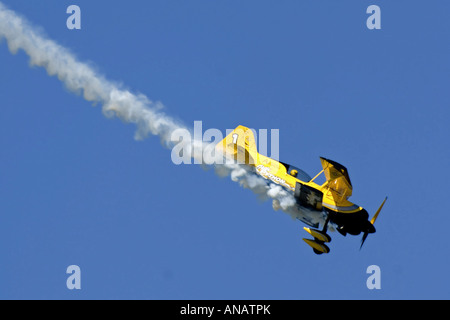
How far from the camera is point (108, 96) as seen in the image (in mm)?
44594

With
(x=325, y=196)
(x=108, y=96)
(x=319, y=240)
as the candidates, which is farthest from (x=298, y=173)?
(x=108, y=96)

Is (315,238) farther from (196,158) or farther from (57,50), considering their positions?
(57,50)

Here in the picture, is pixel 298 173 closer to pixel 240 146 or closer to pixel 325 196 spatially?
pixel 325 196

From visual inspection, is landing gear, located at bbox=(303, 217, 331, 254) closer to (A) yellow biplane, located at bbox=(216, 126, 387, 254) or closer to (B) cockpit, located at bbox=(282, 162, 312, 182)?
(A) yellow biplane, located at bbox=(216, 126, 387, 254)

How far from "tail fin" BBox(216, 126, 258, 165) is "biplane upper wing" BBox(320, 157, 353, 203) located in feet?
10.9

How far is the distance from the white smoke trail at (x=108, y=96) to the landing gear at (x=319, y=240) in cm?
49

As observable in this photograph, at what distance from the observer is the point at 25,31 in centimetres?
4381

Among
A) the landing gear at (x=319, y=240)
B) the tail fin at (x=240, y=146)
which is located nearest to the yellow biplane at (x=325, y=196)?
the landing gear at (x=319, y=240)

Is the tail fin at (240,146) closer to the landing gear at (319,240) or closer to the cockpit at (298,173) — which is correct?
the cockpit at (298,173)

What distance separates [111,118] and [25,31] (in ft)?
15.6

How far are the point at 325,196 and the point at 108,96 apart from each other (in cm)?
953

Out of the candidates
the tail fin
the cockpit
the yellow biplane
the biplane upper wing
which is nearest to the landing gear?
the yellow biplane

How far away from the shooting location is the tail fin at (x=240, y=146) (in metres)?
44.5

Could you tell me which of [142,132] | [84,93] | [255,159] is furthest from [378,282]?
[84,93]
